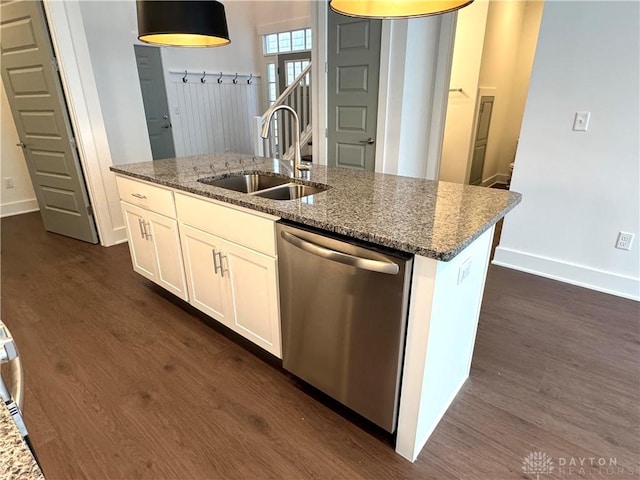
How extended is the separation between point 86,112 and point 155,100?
1.95 meters

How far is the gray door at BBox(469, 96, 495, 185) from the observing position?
16.4 feet

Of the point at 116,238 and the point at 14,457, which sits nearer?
the point at 14,457

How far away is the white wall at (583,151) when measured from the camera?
7.87 ft

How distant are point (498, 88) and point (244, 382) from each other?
5.38 metres

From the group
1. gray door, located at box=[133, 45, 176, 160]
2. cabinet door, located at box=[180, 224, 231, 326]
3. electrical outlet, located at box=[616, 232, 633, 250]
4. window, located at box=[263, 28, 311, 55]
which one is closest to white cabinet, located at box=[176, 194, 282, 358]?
cabinet door, located at box=[180, 224, 231, 326]

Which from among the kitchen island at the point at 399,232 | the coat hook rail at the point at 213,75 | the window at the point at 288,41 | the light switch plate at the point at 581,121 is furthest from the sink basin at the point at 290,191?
the window at the point at 288,41

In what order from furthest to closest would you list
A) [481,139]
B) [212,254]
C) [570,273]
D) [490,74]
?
[481,139] → [490,74] → [570,273] → [212,254]

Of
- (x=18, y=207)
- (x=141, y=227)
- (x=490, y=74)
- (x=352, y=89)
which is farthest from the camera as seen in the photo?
(x=490, y=74)

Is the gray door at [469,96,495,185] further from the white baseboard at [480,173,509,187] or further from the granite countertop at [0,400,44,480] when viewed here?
the granite countertop at [0,400,44,480]

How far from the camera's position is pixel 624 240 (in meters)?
2.58

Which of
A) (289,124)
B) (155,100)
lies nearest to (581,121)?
(289,124)

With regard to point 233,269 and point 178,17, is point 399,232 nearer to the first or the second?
point 233,269

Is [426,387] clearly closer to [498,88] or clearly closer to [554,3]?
[554,3]

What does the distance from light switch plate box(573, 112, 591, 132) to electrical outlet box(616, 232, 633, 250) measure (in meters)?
0.78
